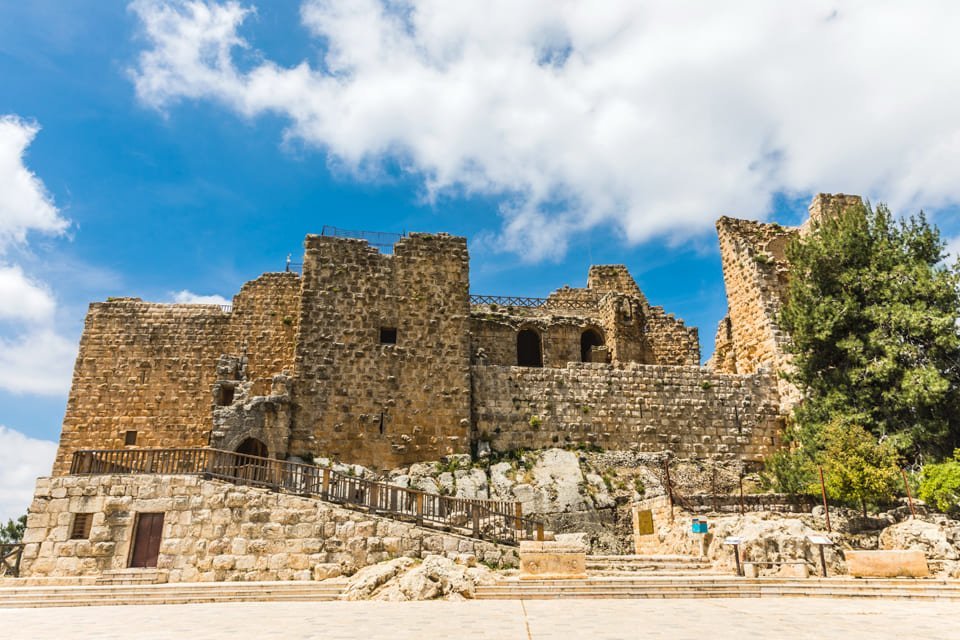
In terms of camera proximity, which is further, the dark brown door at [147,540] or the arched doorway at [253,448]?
the arched doorway at [253,448]

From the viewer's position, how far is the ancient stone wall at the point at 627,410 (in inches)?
818

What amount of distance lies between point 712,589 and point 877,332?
436 inches

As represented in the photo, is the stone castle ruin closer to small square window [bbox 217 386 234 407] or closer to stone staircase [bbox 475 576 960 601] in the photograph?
small square window [bbox 217 386 234 407]

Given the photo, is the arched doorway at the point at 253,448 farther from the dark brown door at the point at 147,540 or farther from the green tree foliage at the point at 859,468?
the green tree foliage at the point at 859,468

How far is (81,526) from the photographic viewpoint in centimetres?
1434

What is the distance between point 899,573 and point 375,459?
1355 centimetres

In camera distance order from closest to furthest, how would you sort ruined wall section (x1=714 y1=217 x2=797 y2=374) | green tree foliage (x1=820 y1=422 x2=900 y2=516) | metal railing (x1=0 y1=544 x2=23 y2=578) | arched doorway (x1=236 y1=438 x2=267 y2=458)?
metal railing (x1=0 y1=544 x2=23 y2=578), green tree foliage (x1=820 y1=422 x2=900 y2=516), arched doorway (x1=236 y1=438 x2=267 y2=458), ruined wall section (x1=714 y1=217 x2=797 y2=374)

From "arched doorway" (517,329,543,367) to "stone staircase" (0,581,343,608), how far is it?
16.3m

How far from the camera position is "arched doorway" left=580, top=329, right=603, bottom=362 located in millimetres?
26906

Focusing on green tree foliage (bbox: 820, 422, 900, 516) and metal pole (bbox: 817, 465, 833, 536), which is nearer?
metal pole (bbox: 817, 465, 833, 536)

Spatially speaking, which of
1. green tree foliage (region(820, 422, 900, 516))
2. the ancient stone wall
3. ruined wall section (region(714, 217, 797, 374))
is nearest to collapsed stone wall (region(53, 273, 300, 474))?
the ancient stone wall

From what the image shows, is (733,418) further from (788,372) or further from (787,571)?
(787,571)

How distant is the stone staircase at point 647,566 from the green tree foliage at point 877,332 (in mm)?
6959

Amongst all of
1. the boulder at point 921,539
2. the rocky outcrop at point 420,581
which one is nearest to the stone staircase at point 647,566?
the rocky outcrop at point 420,581
